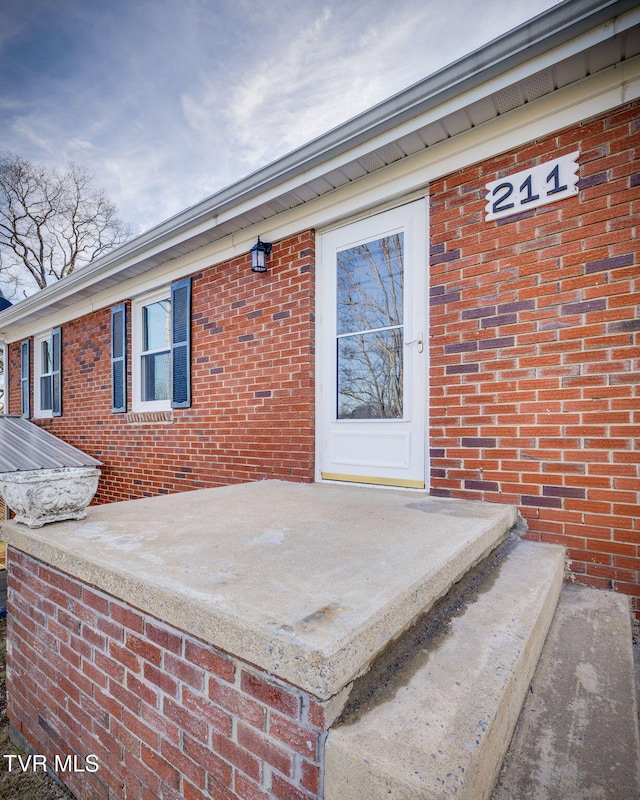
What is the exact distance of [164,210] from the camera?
1098cm

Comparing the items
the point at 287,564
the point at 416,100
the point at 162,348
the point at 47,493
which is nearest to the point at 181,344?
the point at 162,348

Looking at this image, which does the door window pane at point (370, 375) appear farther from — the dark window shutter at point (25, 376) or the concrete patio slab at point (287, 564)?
the dark window shutter at point (25, 376)

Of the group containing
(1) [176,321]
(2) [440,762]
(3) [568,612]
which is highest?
(1) [176,321]

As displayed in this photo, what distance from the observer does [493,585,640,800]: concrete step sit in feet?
2.98

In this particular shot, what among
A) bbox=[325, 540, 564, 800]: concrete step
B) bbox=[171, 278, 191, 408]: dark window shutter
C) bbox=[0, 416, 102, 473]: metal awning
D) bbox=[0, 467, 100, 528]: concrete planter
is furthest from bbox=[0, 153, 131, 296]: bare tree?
bbox=[325, 540, 564, 800]: concrete step

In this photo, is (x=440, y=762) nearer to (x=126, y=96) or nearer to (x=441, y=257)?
(x=441, y=257)

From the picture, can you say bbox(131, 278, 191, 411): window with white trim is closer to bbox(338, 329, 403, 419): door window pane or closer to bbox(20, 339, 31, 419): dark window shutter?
bbox(338, 329, 403, 419): door window pane

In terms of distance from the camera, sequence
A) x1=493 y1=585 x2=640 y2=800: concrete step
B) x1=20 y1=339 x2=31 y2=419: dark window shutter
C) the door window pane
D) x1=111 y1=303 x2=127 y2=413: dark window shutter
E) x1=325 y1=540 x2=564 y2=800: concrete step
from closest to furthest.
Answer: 1. x1=325 y1=540 x2=564 y2=800: concrete step
2. x1=493 y1=585 x2=640 y2=800: concrete step
3. the door window pane
4. x1=111 y1=303 x2=127 y2=413: dark window shutter
5. x1=20 y1=339 x2=31 y2=419: dark window shutter

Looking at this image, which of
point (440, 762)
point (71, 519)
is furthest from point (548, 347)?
point (71, 519)

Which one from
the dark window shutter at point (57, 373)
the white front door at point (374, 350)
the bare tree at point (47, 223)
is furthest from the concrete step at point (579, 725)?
the bare tree at point (47, 223)

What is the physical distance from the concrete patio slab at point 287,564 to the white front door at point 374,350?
21.9 inches

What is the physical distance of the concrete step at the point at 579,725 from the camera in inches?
35.8

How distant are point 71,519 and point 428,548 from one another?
67.9 inches

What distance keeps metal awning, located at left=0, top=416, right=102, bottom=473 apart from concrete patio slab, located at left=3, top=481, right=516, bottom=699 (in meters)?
2.10
